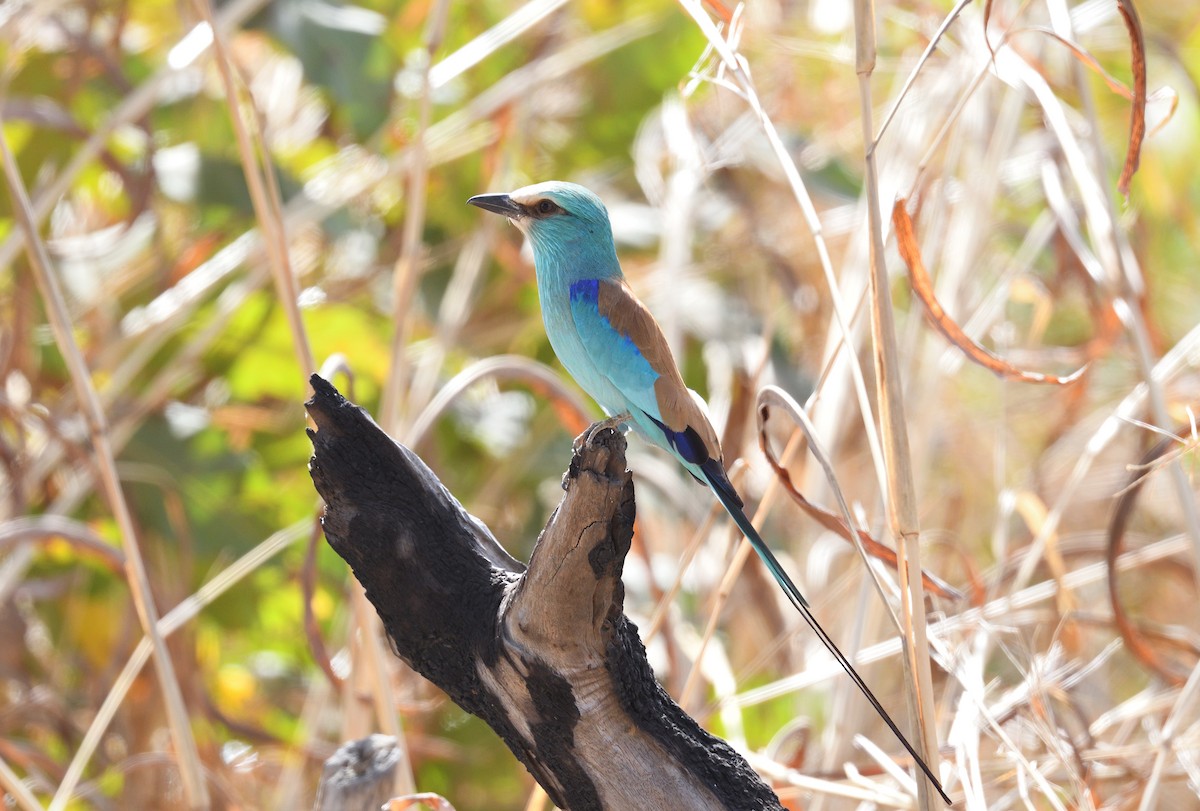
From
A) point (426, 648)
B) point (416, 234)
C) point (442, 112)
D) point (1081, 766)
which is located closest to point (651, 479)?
point (416, 234)

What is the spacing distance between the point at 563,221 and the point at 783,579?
69cm

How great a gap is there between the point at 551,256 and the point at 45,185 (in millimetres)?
2014

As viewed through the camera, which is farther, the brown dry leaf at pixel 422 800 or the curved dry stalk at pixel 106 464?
the curved dry stalk at pixel 106 464

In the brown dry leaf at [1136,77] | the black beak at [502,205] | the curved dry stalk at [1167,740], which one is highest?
the black beak at [502,205]

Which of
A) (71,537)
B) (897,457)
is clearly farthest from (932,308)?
(71,537)

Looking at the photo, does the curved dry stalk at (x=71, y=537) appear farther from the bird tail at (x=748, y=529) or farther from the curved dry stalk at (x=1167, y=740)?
the curved dry stalk at (x=1167, y=740)

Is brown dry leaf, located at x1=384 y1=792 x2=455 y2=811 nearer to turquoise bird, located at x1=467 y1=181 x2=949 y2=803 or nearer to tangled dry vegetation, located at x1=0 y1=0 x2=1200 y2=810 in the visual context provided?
tangled dry vegetation, located at x1=0 y1=0 x2=1200 y2=810

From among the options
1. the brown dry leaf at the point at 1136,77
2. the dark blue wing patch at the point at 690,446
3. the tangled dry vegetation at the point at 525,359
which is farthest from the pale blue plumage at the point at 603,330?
the brown dry leaf at the point at 1136,77

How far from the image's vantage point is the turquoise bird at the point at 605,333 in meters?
1.53

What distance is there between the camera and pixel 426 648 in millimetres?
1273

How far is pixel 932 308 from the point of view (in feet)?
4.23

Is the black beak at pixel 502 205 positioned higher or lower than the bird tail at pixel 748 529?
higher

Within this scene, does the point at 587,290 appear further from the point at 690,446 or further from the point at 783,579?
the point at 783,579

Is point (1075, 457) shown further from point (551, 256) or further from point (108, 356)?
point (108, 356)
